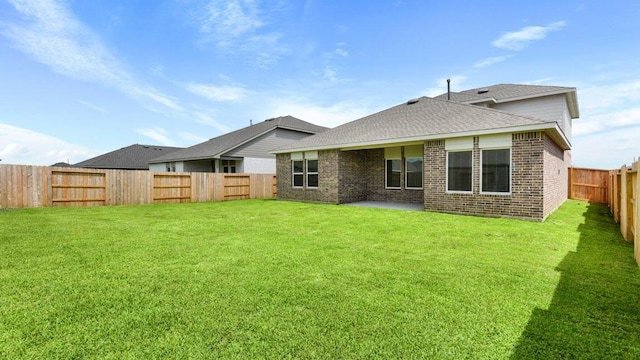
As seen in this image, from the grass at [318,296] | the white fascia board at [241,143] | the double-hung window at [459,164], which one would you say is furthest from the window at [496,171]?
the white fascia board at [241,143]

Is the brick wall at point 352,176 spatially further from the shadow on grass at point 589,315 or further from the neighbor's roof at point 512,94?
the shadow on grass at point 589,315

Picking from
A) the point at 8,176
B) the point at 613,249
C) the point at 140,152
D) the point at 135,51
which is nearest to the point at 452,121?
the point at 613,249

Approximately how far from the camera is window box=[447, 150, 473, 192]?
988 cm

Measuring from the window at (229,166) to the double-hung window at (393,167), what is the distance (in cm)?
1280

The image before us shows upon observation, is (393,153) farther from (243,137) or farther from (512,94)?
(243,137)

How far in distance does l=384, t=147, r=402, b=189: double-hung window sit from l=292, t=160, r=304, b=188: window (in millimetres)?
4367

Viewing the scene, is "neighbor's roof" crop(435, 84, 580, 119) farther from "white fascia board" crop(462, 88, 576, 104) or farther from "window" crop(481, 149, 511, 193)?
"window" crop(481, 149, 511, 193)

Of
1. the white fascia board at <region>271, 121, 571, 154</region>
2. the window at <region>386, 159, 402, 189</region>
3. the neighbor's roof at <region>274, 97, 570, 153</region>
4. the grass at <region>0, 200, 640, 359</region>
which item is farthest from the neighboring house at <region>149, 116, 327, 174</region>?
the grass at <region>0, 200, 640, 359</region>

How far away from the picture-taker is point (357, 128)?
1489 cm

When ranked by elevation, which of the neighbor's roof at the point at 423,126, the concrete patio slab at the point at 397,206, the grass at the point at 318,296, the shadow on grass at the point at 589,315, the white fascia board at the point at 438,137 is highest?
the neighbor's roof at the point at 423,126

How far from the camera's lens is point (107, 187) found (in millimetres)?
13500

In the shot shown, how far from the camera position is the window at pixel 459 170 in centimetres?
988

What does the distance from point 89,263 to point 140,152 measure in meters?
32.7

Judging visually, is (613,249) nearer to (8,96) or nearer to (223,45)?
(223,45)
